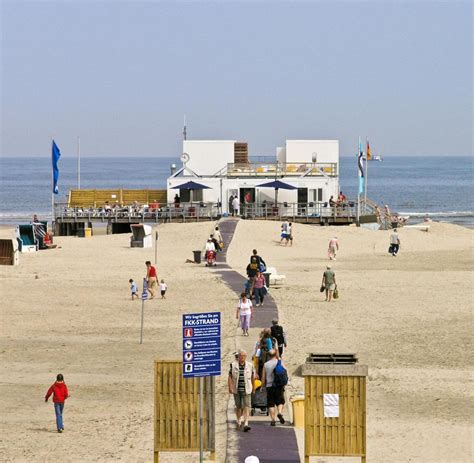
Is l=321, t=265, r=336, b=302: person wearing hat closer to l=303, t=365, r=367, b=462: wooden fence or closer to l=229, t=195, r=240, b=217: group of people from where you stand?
l=303, t=365, r=367, b=462: wooden fence

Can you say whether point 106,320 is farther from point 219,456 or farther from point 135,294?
point 219,456

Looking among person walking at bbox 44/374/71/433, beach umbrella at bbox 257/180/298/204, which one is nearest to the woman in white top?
person walking at bbox 44/374/71/433

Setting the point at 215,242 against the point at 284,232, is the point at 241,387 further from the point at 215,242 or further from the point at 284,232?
the point at 284,232

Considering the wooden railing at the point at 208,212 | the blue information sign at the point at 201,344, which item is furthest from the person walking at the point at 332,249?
→ the blue information sign at the point at 201,344

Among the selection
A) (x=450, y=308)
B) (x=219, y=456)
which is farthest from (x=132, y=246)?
(x=219, y=456)

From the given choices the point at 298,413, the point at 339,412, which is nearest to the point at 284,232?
the point at 298,413

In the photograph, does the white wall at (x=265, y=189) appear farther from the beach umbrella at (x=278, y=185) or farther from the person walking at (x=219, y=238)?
the person walking at (x=219, y=238)

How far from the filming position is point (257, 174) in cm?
5503

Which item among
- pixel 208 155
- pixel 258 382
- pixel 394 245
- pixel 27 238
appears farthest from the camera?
pixel 208 155

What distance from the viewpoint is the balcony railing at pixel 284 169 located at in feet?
181

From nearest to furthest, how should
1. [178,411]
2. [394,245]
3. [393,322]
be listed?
[178,411], [393,322], [394,245]

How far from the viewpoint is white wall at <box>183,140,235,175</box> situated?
57.5 m

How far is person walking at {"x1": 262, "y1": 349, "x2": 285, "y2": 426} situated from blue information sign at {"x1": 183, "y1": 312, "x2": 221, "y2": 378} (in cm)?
269

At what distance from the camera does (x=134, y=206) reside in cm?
5338
